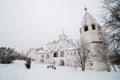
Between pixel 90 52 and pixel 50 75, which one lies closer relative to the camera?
pixel 50 75

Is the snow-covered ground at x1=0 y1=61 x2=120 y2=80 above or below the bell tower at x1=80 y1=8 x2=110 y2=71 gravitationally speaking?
below

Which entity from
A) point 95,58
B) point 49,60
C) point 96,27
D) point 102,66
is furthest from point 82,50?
point 49,60

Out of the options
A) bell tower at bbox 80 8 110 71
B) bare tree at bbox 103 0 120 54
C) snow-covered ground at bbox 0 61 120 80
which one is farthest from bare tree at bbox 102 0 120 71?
bell tower at bbox 80 8 110 71

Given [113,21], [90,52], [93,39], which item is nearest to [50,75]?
[113,21]

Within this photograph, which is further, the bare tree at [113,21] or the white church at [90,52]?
the white church at [90,52]

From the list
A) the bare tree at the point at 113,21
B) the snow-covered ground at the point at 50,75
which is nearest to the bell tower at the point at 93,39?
the snow-covered ground at the point at 50,75

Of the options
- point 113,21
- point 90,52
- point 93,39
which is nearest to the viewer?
point 113,21

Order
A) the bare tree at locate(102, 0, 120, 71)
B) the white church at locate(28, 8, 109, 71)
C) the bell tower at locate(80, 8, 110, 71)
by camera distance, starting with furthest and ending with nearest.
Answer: the bell tower at locate(80, 8, 110, 71), the white church at locate(28, 8, 109, 71), the bare tree at locate(102, 0, 120, 71)

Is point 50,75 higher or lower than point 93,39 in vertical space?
lower

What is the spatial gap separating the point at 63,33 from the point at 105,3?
50095mm

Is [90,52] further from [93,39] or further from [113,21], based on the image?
[113,21]

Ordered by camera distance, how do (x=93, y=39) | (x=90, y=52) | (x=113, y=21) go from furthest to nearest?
1. (x=93, y=39)
2. (x=90, y=52)
3. (x=113, y=21)

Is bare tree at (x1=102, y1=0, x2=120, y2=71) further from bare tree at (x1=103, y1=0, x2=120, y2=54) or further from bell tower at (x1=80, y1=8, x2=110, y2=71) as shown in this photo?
bell tower at (x1=80, y1=8, x2=110, y2=71)

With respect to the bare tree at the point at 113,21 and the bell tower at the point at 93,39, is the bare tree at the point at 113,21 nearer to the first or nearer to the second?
the bare tree at the point at 113,21
